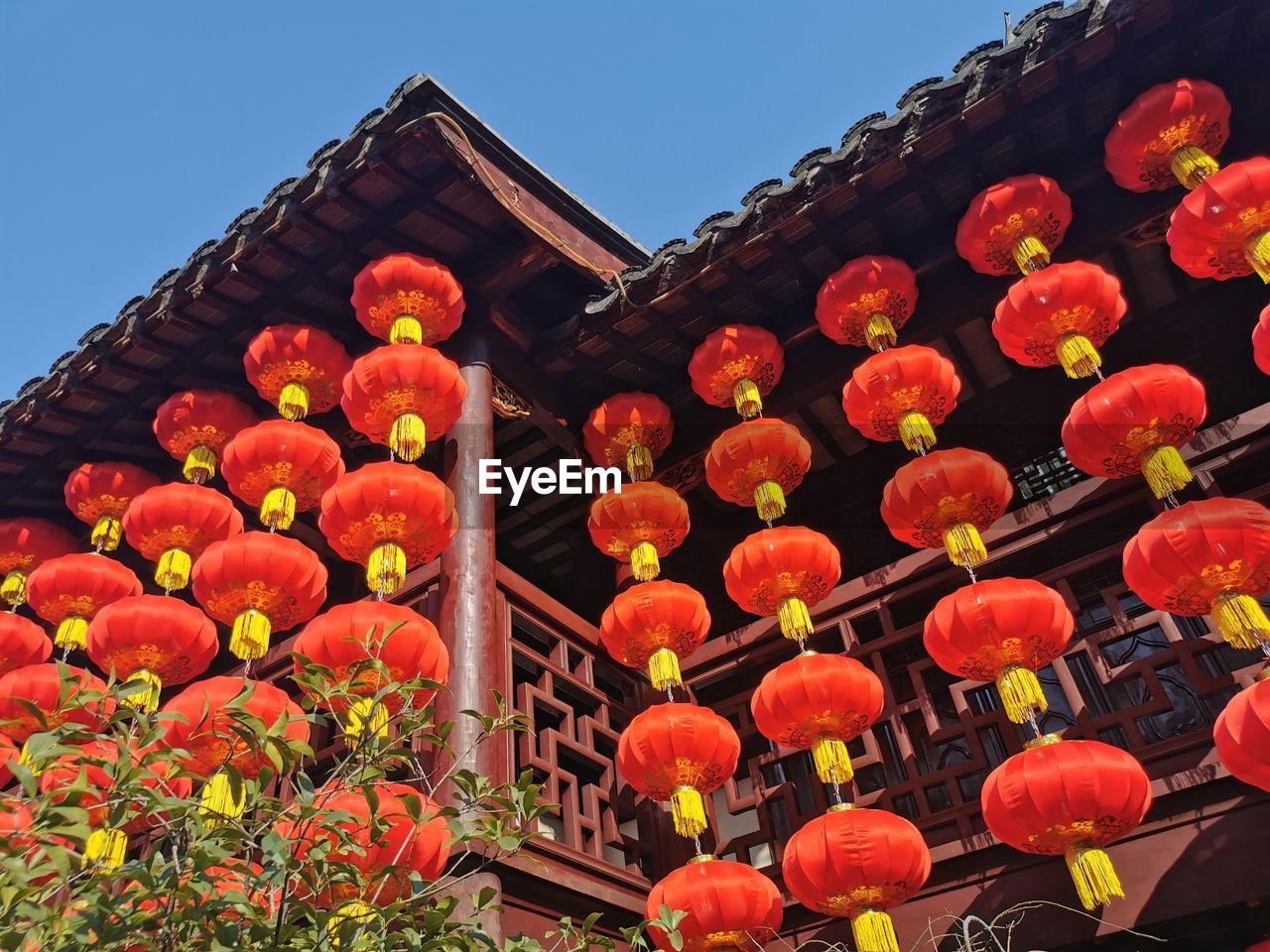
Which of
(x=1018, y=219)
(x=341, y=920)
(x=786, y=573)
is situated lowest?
(x=341, y=920)

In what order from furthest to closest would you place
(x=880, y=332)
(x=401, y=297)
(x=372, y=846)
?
(x=401, y=297), (x=880, y=332), (x=372, y=846)

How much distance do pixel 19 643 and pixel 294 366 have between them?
275 cm

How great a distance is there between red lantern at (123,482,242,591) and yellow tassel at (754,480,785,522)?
3614 millimetres

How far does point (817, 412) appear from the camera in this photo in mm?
8742

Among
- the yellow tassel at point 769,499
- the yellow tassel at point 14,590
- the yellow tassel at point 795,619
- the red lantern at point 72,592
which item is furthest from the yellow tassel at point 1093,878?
the yellow tassel at point 14,590

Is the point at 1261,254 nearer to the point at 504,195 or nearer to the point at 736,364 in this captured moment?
the point at 736,364

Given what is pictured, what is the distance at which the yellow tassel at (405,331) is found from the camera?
22.1ft

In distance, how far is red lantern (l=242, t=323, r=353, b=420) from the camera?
277 inches

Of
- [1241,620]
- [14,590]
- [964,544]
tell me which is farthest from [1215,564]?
[14,590]

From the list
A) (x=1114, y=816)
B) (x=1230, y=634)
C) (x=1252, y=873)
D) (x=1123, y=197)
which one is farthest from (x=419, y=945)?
(x=1123, y=197)

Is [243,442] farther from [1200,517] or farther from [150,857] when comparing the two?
[1200,517]

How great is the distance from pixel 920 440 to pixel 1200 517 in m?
1.65

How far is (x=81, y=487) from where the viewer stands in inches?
307

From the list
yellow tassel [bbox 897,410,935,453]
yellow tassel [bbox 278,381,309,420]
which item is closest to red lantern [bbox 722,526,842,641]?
yellow tassel [bbox 897,410,935,453]
